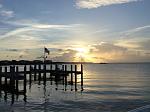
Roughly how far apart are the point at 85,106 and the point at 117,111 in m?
4.06

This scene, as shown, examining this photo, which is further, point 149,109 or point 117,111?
point 117,111

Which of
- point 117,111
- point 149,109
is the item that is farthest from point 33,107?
point 149,109

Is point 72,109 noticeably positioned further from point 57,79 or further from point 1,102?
point 57,79

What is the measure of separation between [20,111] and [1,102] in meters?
6.43

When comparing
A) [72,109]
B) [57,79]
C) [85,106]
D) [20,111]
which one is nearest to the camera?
[20,111]

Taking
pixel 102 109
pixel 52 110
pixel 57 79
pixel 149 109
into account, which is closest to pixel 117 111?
pixel 102 109

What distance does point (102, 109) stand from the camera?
3084 centimetres

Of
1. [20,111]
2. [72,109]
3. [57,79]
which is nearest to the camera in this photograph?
[20,111]

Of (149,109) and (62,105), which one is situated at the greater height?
(149,109)

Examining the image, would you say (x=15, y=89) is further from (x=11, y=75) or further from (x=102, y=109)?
(x=102, y=109)

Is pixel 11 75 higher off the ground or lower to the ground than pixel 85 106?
higher

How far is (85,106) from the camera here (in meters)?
32.4

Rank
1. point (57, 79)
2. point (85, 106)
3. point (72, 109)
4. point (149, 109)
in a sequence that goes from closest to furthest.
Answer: point (149, 109), point (72, 109), point (85, 106), point (57, 79)

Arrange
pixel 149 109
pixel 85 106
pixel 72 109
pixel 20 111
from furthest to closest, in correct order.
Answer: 1. pixel 85 106
2. pixel 72 109
3. pixel 20 111
4. pixel 149 109
